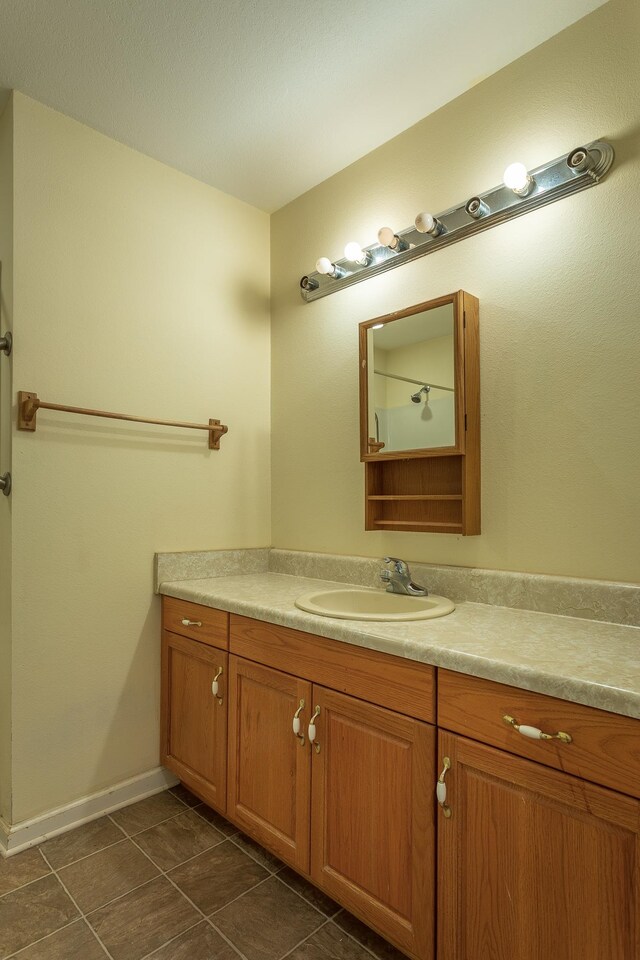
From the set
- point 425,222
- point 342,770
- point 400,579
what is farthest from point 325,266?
point 342,770

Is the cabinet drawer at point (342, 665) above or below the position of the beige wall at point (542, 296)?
below

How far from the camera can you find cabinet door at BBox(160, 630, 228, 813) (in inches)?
68.0

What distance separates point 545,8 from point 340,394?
50.2 inches

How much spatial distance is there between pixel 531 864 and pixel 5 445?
6.00ft

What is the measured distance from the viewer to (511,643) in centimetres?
115

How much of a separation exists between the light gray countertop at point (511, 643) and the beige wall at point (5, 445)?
69cm

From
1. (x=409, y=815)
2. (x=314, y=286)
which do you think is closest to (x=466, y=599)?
(x=409, y=815)

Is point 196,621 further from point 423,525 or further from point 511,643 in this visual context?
point 511,643

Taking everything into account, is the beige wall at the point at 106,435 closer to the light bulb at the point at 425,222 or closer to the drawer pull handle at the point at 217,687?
the drawer pull handle at the point at 217,687

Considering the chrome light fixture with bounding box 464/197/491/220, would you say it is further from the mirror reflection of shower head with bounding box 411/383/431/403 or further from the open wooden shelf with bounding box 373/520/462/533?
the open wooden shelf with bounding box 373/520/462/533

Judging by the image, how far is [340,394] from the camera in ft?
6.96

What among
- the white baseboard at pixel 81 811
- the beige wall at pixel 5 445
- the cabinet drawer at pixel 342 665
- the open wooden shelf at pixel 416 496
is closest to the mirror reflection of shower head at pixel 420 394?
the open wooden shelf at pixel 416 496

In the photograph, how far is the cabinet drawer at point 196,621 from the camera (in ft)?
5.66

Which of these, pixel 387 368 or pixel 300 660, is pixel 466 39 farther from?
pixel 300 660
